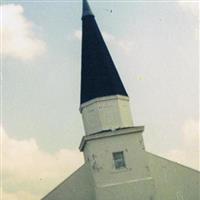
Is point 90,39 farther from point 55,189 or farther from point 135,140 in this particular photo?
point 55,189

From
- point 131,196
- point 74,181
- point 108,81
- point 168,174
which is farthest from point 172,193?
point 108,81

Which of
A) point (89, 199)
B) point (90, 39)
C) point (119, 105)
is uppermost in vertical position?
point (90, 39)

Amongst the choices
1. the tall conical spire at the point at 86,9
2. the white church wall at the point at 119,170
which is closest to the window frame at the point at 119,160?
the white church wall at the point at 119,170

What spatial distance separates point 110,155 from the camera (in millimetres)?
28109

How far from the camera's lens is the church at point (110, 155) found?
92.0 ft

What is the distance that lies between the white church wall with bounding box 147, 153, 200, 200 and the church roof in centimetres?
465

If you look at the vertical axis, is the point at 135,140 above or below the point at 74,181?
above

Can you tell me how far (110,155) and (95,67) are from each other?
5.16 meters

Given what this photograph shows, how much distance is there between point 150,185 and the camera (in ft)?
92.6

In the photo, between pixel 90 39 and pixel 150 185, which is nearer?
pixel 150 185

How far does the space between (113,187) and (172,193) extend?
13.6 feet

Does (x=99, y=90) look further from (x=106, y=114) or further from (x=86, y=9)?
(x=86, y=9)

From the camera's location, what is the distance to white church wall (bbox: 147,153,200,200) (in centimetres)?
2975

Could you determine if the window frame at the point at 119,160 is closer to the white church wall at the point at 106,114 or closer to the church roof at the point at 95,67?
the white church wall at the point at 106,114
